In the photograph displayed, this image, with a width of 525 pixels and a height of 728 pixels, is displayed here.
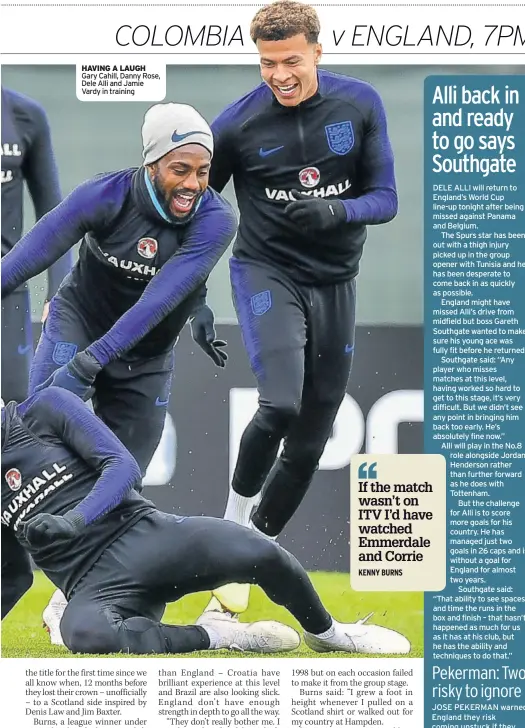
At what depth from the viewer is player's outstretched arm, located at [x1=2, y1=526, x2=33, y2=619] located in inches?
130

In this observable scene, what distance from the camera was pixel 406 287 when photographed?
3379 mm

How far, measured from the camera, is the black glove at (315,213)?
10.4 feet

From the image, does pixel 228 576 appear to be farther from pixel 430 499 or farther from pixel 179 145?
pixel 179 145

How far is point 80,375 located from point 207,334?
0.43 m

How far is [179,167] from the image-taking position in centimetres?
315

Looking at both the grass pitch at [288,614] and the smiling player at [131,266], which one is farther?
the grass pitch at [288,614]

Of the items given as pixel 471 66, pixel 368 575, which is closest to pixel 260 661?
pixel 368 575

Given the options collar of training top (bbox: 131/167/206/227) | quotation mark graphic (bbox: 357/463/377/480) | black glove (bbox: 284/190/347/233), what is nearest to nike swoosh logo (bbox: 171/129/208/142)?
collar of training top (bbox: 131/167/206/227)

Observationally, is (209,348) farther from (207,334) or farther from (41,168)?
(41,168)

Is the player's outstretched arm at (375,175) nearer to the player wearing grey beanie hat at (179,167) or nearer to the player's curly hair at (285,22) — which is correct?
the player's curly hair at (285,22)

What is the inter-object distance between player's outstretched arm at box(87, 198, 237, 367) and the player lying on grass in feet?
→ 0.69

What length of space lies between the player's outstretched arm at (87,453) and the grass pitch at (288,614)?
14.5 inches

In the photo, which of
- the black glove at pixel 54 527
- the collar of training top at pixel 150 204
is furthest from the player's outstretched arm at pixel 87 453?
the collar of training top at pixel 150 204

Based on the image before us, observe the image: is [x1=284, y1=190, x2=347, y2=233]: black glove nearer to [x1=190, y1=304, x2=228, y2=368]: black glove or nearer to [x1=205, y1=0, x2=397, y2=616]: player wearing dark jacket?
[x1=205, y1=0, x2=397, y2=616]: player wearing dark jacket
